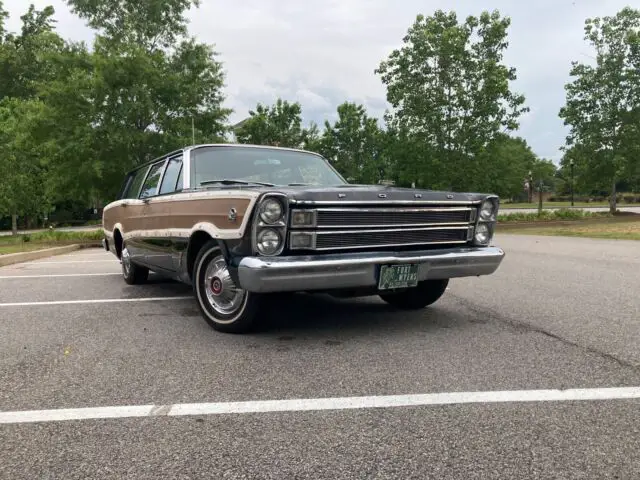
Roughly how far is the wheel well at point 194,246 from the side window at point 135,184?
249 centimetres

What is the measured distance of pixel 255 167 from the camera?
212 inches

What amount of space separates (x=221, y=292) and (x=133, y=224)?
8.68 ft

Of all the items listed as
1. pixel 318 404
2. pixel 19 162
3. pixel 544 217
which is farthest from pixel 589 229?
pixel 19 162

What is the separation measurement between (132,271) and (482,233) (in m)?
4.64

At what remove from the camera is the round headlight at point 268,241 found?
3.86 m

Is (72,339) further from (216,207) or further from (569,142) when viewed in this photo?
(569,142)

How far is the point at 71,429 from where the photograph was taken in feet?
8.41

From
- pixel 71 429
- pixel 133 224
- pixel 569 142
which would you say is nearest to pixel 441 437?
pixel 71 429

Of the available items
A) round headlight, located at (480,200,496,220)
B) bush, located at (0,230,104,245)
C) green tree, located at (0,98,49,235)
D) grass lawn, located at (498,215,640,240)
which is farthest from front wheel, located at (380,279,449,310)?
green tree, located at (0,98,49,235)

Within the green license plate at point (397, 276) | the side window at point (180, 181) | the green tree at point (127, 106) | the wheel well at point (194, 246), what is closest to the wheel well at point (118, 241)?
the side window at point (180, 181)

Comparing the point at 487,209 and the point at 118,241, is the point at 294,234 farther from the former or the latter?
the point at 118,241

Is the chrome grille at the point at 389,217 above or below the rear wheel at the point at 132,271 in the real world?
above

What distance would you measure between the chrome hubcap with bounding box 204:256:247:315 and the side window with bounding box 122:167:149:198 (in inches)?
113

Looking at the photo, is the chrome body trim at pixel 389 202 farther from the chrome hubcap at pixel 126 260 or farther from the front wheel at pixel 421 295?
the chrome hubcap at pixel 126 260
